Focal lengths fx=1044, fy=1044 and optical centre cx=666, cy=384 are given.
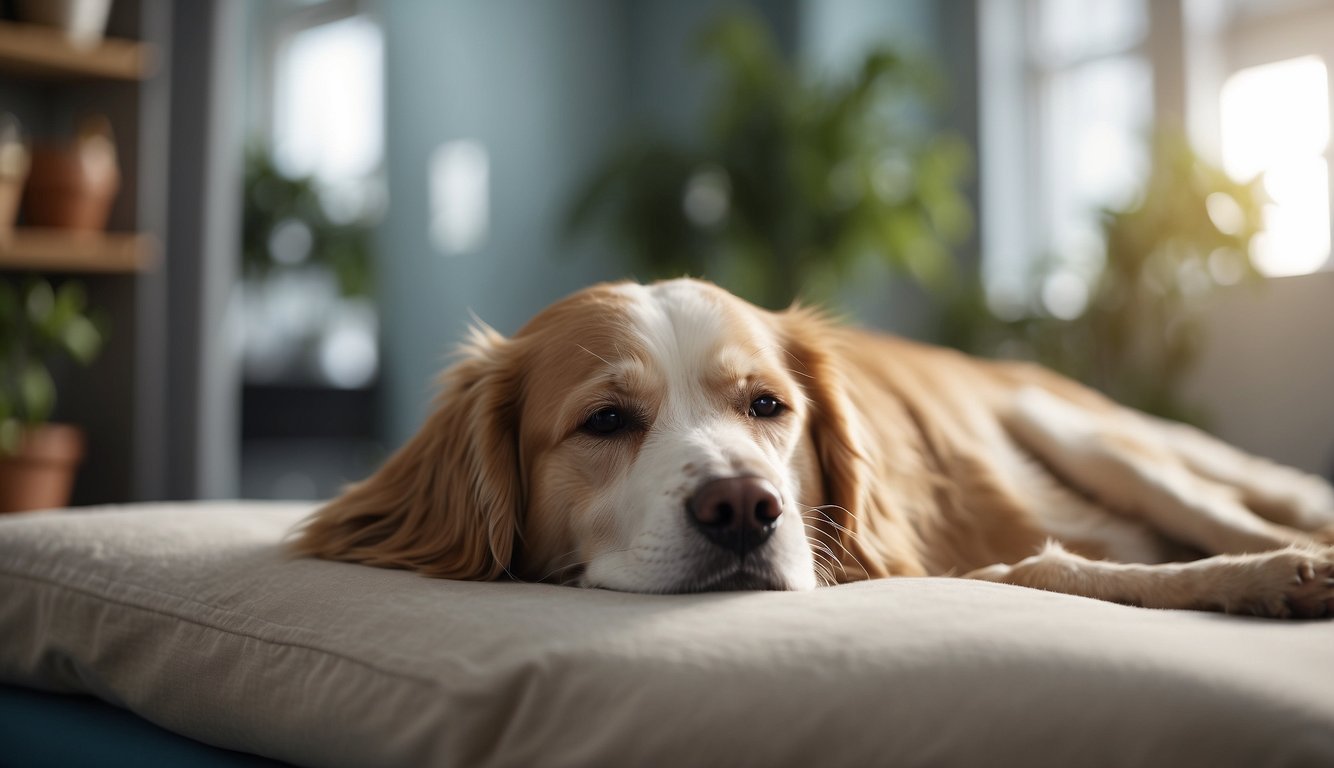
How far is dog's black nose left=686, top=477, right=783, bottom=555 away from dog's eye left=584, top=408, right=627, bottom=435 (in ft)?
1.02

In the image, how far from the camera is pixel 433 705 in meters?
1.08

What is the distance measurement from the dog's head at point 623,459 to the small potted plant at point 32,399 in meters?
2.31

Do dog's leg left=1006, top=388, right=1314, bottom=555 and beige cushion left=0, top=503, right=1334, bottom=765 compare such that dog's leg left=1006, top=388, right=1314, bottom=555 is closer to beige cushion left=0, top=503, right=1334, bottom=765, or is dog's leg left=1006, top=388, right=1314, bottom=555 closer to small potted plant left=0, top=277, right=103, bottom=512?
beige cushion left=0, top=503, right=1334, bottom=765

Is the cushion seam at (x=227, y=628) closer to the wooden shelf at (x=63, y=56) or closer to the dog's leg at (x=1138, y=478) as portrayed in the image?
the dog's leg at (x=1138, y=478)

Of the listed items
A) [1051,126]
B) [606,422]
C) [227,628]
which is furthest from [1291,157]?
[227,628]

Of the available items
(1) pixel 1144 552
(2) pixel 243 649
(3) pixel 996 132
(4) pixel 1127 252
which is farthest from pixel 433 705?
(3) pixel 996 132


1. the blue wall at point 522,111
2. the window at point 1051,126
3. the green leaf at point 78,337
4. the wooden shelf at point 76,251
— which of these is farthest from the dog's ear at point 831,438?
the blue wall at point 522,111

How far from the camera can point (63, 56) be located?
13.5ft

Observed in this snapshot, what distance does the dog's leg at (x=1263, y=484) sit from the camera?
246 cm

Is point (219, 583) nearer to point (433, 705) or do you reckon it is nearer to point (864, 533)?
point (433, 705)

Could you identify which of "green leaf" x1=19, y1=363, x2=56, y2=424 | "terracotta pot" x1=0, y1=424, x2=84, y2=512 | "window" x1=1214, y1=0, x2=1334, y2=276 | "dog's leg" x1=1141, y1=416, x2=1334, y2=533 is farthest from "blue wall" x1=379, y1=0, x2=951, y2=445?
"dog's leg" x1=1141, y1=416, x2=1334, y2=533

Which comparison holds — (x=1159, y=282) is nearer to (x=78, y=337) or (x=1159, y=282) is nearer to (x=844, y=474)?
(x=844, y=474)

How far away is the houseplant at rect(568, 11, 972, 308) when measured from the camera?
6.20 meters

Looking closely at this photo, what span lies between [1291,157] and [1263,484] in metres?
3.97
